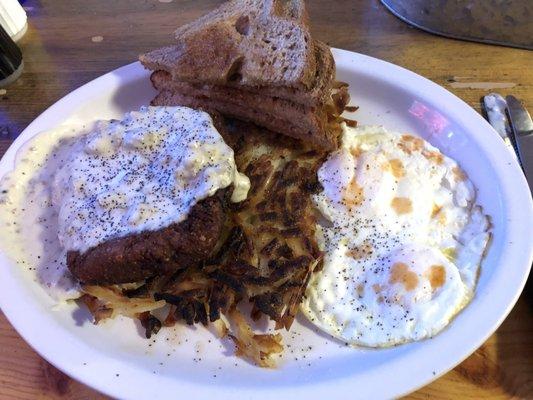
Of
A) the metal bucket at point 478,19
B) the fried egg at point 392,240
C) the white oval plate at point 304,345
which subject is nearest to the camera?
the white oval plate at point 304,345

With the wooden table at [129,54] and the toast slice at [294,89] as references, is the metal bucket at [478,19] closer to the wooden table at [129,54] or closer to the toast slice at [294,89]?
the wooden table at [129,54]

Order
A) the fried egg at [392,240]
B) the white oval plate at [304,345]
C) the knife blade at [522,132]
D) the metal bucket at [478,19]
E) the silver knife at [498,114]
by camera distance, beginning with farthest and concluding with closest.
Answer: the metal bucket at [478,19]
the silver knife at [498,114]
the knife blade at [522,132]
the fried egg at [392,240]
the white oval plate at [304,345]

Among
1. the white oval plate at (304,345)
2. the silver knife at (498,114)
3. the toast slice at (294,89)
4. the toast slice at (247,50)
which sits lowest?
the white oval plate at (304,345)

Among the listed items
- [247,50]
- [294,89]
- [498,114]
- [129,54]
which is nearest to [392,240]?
[294,89]

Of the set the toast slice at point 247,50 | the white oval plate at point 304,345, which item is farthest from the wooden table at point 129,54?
the toast slice at point 247,50

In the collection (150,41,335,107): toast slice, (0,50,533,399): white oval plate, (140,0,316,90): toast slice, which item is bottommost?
(0,50,533,399): white oval plate

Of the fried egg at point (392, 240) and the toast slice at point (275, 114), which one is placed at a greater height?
the toast slice at point (275, 114)

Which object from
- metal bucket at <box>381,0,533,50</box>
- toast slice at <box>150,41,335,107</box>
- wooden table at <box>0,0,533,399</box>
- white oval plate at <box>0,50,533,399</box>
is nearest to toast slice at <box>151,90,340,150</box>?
toast slice at <box>150,41,335,107</box>

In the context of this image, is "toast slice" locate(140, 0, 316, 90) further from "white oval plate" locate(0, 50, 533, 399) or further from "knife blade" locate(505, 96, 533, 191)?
"knife blade" locate(505, 96, 533, 191)
